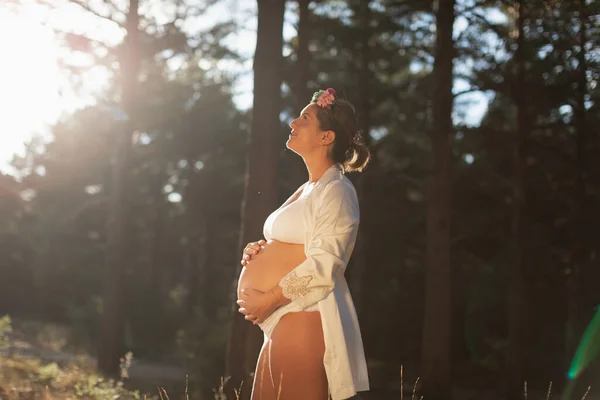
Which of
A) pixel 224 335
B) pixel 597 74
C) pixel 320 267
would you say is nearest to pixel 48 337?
pixel 224 335

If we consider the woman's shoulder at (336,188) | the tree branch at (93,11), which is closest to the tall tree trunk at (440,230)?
the tree branch at (93,11)

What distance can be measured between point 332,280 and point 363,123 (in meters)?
19.9

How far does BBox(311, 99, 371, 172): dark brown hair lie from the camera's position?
4.25 metres

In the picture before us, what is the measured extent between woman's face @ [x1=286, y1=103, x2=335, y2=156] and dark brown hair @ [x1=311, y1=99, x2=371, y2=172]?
0.03 metres

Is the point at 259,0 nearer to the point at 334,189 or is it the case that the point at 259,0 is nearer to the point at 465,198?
the point at 334,189

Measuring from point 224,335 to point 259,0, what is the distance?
33.4 ft

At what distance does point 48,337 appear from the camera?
1227 inches

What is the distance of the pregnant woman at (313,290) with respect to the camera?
3.89 m

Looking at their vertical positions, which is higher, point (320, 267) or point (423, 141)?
point (423, 141)

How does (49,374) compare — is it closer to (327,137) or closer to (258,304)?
(258,304)

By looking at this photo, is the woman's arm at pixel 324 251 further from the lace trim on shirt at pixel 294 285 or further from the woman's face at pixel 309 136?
the woman's face at pixel 309 136

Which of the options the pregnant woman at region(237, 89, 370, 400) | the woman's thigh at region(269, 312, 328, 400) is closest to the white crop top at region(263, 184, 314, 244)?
the pregnant woman at region(237, 89, 370, 400)

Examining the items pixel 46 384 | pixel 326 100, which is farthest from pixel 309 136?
pixel 46 384

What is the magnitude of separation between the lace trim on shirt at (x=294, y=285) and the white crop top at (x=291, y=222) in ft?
0.89
